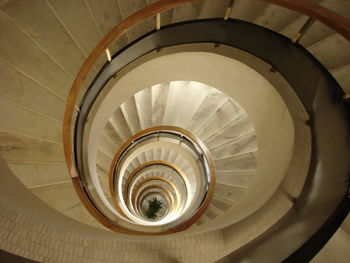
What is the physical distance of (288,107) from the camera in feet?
8.45

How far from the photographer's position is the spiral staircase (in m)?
1.79

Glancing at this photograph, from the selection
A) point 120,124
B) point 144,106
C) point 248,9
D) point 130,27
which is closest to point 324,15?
point 248,9

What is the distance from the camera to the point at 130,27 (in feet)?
6.97

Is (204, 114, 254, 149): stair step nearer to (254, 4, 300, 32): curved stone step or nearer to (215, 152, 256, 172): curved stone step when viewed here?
(215, 152, 256, 172): curved stone step

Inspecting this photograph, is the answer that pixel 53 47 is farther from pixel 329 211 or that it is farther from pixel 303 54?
pixel 329 211

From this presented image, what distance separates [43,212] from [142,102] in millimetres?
3394

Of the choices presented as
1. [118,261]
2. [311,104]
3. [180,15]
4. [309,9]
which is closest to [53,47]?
[180,15]

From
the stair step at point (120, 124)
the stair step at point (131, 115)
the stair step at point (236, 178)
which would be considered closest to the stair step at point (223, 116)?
the stair step at point (236, 178)

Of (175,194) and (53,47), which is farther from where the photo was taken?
(175,194)

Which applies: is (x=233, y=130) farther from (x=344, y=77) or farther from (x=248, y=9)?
(x=344, y=77)

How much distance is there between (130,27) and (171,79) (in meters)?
1.59

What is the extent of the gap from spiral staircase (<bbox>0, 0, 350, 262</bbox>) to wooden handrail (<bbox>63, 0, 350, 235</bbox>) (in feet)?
0.03

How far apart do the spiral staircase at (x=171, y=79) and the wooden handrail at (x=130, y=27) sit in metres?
0.01

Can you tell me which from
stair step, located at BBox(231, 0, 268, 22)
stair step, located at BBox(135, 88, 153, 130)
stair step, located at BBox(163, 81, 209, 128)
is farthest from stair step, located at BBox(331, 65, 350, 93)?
stair step, located at BBox(135, 88, 153, 130)
